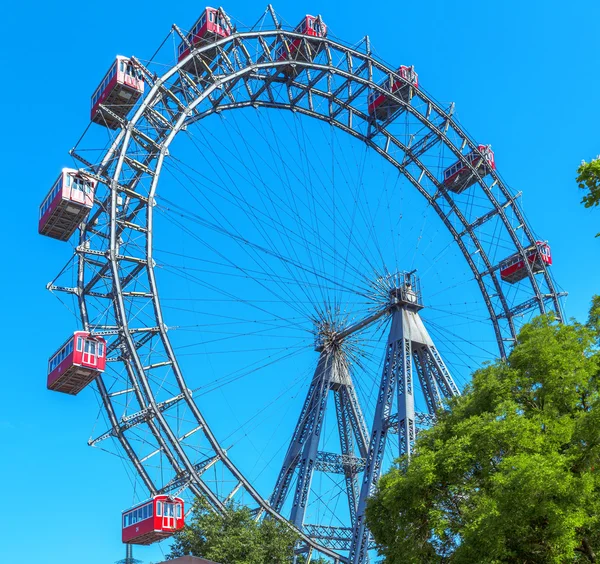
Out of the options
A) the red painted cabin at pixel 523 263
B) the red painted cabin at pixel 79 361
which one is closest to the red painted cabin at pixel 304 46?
the red painted cabin at pixel 523 263

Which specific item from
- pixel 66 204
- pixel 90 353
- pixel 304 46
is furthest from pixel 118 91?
pixel 90 353

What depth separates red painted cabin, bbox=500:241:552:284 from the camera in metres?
46.6

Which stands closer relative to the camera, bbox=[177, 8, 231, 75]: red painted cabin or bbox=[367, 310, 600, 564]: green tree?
bbox=[367, 310, 600, 564]: green tree

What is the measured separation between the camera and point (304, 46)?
40.6m

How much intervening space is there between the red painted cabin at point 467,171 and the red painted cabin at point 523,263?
4759mm

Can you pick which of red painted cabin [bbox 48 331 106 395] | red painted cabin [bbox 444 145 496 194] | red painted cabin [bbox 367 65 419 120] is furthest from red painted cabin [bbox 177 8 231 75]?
red painted cabin [bbox 444 145 496 194]

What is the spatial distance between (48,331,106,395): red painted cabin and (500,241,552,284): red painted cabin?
24.1m

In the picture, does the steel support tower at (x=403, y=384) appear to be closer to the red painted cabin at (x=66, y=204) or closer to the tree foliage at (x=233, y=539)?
the tree foliage at (x=233, y=539)

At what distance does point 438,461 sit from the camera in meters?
22.8

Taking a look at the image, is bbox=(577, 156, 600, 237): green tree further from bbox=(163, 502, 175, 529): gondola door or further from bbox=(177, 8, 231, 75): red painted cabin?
bbox=(177, 8, 231, 75): red painted cabin

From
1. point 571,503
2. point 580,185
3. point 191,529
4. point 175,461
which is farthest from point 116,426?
point 580,185

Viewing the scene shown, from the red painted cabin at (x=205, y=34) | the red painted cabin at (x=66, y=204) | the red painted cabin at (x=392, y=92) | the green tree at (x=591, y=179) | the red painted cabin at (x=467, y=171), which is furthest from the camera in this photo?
the red painted cabin at (x=467, y=171)

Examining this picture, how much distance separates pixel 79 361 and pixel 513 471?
56.2 feet

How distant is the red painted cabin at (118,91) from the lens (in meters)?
36.3
